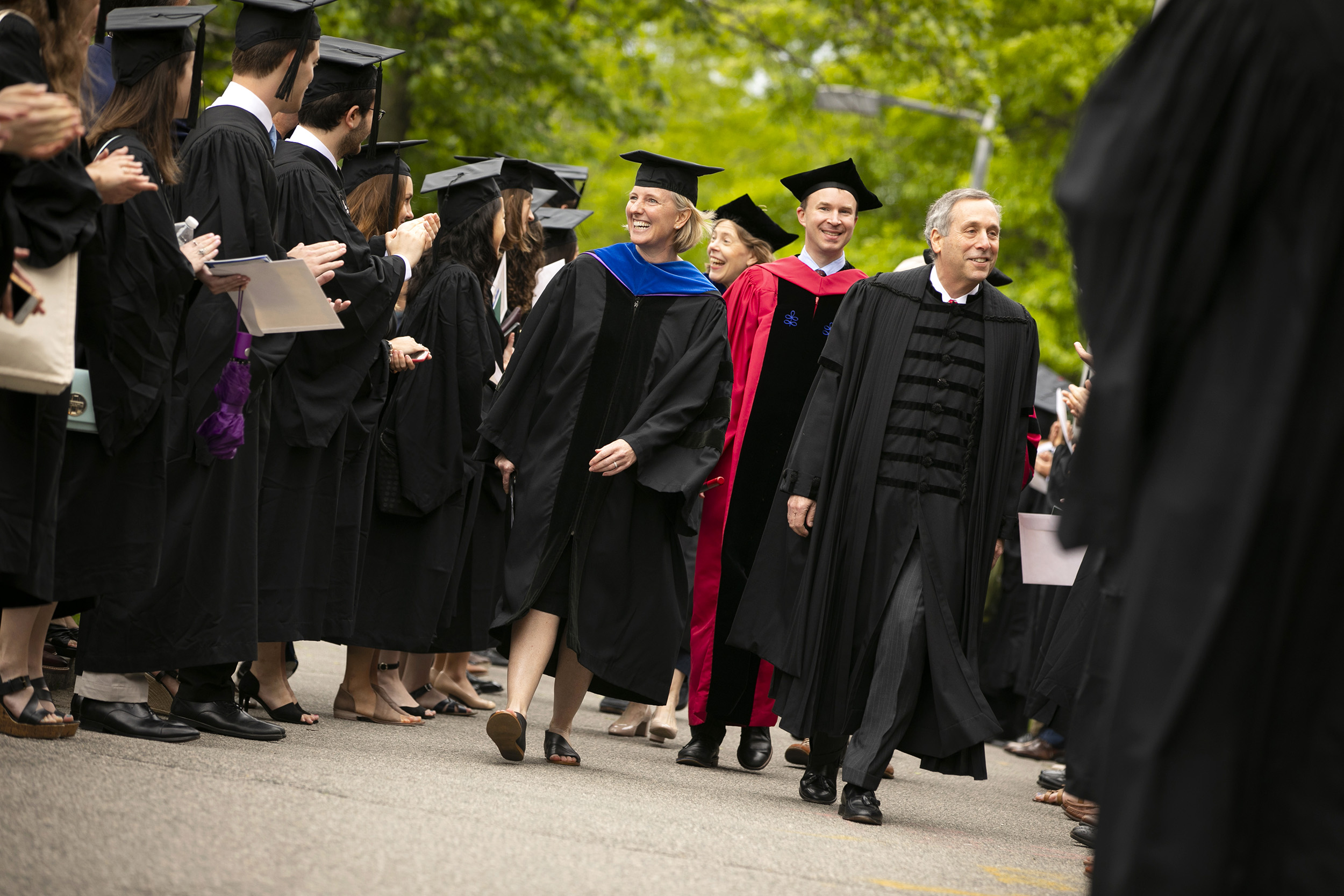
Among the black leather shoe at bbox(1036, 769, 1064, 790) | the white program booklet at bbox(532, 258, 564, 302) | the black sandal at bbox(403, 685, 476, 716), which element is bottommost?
the black sandal at bbox(403, 685, 476, 716)

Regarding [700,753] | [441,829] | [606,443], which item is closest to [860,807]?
[700,753]

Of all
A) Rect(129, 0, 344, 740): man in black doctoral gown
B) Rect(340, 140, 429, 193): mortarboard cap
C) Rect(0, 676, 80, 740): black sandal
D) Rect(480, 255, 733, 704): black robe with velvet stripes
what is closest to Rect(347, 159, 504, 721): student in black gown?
Rect(340, 140, 429, 193): mortarboard cap

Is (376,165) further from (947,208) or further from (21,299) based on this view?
(21,299)

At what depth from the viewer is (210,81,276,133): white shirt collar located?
584cm

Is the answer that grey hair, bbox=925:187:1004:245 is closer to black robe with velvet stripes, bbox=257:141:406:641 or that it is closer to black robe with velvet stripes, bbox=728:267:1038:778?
black robe with velvet stripes, bbox=728:267:1038:778

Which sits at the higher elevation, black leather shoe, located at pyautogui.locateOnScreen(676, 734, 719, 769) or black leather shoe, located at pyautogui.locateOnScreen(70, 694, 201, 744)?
black leather shoe, located at pyautogui.locateOnScreen(70, 694, 201, 744)

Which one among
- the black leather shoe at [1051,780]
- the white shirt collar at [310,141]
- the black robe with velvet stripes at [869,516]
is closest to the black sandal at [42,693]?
the white shirt collar at [310,141]

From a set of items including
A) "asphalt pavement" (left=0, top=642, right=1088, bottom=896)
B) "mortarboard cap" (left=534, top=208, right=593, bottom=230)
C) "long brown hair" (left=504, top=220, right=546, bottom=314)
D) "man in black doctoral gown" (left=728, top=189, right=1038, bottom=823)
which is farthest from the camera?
"mortarboard cap" (left=534, top=208, right=593, bottom=230)

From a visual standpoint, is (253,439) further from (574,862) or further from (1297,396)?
(1297,396)

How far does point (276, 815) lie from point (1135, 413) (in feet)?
8.26

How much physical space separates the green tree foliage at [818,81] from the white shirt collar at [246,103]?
31.4 feet

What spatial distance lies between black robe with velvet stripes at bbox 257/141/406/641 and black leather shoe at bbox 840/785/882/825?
2.40 metres

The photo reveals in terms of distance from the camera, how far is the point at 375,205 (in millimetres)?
7773

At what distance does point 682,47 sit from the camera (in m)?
33.1
